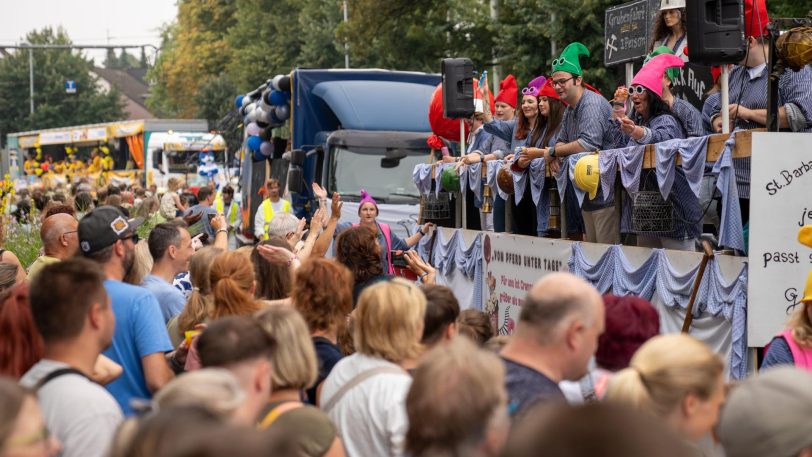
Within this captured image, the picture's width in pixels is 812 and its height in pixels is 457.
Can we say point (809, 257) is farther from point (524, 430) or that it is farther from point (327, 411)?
point (524, 430)

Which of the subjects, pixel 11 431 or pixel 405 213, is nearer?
pixel 11 431

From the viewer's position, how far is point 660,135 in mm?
9156

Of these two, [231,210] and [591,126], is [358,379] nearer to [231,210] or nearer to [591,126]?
[591,126]

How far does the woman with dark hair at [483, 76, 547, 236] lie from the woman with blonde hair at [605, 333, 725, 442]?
7137 mm

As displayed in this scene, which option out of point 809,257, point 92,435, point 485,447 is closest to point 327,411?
point 92,435

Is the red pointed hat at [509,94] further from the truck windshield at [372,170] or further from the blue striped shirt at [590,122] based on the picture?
the truck windshield at [372,170]

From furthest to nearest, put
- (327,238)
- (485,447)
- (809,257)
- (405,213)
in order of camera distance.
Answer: (405,213) → (327,238) → (809,257) → (485,447)

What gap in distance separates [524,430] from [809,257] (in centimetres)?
558

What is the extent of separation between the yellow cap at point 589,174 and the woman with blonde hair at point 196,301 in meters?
3.43

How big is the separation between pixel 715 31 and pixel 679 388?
5.22m

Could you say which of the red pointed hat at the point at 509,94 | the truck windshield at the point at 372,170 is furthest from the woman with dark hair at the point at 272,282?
the truck windshield at the point at 372,170

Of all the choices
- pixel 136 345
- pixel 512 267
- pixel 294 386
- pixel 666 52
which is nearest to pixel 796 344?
pixel 294 386

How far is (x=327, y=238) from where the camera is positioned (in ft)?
31.8

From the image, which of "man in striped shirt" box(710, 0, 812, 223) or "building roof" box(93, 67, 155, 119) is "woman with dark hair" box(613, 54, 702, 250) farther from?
"building roof" box(93, 67, 155, 119)
